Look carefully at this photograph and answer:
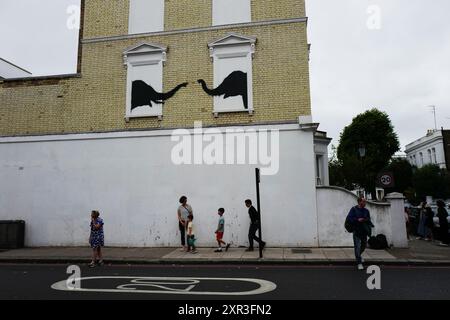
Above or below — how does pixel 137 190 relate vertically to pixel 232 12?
below

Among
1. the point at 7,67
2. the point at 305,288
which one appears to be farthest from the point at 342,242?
the point at 7,67

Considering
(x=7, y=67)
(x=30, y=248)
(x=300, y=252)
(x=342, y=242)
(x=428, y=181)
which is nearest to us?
(x=300, y=252)

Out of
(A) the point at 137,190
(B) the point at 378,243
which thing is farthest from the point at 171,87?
(B) the point at 378,243

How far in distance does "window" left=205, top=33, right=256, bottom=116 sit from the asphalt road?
6.25 m

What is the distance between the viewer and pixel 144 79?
14.1 m

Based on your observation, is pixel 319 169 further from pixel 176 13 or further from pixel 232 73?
pixel 176 13

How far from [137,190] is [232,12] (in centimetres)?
801

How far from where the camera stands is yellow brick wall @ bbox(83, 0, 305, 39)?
13.4 meters

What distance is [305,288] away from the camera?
6.96 meters

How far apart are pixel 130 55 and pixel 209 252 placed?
8540 millimetres

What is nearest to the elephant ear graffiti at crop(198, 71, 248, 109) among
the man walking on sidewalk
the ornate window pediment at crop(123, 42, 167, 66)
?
the ornate window pediment at crop(123, 42, 167, 66)

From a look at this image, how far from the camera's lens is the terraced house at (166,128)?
41.8ft


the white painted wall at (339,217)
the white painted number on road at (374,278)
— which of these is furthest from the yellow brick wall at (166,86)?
the white painted number on road at (374,278)

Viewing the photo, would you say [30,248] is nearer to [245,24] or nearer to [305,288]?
[305,288]
